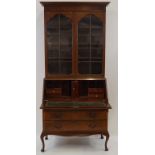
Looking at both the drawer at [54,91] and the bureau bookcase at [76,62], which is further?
the drawer at [54,91]

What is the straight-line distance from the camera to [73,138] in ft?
11.7

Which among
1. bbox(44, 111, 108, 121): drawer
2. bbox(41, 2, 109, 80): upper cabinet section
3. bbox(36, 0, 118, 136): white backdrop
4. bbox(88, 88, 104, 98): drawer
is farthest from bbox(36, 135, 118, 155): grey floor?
bbox(41, 2, 109, 80): upper cabinet section

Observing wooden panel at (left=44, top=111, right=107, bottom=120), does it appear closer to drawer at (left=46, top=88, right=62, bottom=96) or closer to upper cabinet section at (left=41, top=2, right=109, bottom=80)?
drawer at (left=46, top=88, right=62, bottom=96)

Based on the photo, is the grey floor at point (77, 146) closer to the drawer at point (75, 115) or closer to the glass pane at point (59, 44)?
the drawer at point (75, 115)

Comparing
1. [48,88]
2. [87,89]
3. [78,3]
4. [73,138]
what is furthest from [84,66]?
[73,138]

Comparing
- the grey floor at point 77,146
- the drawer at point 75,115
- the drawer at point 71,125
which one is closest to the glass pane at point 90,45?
the drawer at point 75,115

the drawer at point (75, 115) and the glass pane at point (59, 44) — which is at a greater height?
the glass pane at point (59, 44)

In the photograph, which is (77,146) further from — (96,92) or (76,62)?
(76,62)

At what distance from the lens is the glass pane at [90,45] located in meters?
3.21

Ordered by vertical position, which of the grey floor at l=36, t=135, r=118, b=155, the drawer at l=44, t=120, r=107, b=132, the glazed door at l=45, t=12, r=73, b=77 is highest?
the glazed door at l=45, t=12, r=73, b=77

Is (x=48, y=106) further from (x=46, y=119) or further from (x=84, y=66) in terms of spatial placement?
(x=84, y=66)

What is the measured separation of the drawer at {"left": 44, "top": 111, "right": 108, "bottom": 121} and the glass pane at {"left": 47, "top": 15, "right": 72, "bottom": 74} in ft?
1.77

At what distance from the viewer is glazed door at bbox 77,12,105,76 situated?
3.20 metres
